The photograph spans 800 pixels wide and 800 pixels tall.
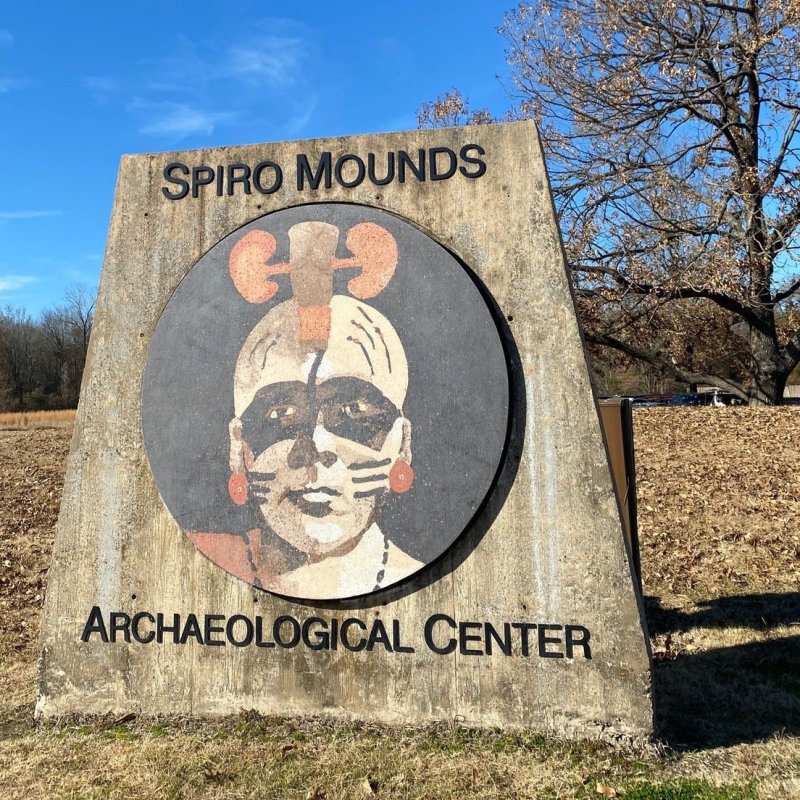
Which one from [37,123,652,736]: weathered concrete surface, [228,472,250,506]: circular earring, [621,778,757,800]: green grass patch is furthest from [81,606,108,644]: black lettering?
[621,778,757,800]: green grass patch

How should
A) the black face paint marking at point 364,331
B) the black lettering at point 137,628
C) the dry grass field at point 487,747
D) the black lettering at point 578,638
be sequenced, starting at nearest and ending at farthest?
the dry grass field at point 487,747, the black lettering at point 578,638, the black face paint marking at point 364,331, the black lettering at point 137,628

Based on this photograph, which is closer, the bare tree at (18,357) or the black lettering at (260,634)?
the black lettering at (260,634)

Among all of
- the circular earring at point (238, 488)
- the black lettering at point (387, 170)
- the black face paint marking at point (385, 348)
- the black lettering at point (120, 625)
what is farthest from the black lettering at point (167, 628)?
the black lettering at point (387, 170)

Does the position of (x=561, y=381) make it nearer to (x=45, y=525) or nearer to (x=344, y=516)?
(x=344, y=516)

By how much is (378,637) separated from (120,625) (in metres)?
1.38

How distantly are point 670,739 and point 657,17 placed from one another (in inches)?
589

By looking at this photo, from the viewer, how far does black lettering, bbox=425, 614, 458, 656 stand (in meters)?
3.80

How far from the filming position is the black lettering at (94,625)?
416 cm

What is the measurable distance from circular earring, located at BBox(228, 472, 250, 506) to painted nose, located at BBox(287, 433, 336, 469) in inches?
10.3

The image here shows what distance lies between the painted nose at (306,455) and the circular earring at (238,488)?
0.86 ft

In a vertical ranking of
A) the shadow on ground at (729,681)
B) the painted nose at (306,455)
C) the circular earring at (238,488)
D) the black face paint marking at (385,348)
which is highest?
the black face paint marking at (385,348)

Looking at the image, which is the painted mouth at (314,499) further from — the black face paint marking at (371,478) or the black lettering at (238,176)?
the black lettering at (238,176)

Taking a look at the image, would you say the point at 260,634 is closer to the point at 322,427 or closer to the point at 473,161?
the point at 322,427

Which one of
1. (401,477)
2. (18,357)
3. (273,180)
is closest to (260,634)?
(401,477)
